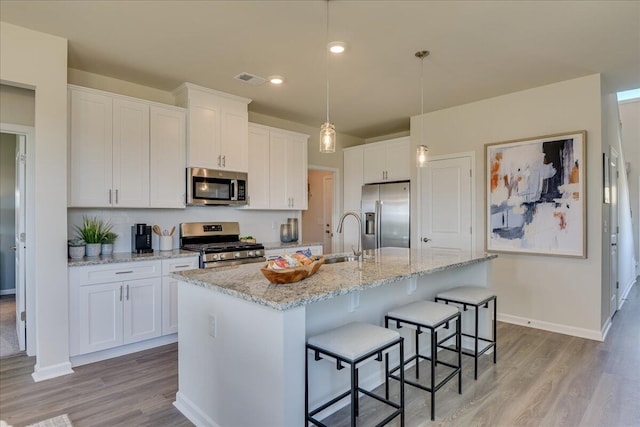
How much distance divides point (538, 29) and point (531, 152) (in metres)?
1.61

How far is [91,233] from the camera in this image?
3.28 meters

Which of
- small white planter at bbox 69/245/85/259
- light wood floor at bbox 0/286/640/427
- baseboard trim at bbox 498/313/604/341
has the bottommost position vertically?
light wood floor at bbox 0/286/640/427

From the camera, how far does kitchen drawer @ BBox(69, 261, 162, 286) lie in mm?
2977

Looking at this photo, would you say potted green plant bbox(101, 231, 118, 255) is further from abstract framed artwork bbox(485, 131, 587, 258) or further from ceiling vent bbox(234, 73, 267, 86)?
abstract framed artwork bbox(485, 131, 587, 258)

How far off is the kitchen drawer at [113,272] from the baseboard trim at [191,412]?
1.27 metres

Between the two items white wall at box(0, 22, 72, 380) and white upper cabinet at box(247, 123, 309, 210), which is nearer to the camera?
white wall at box(0, 22, 72, 380)

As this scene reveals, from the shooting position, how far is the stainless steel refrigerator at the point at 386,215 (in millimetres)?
5195

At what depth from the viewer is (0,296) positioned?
5430mm

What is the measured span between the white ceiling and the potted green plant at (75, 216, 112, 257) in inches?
57.5

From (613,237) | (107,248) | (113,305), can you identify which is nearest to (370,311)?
(113,305)

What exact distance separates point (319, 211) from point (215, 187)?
10.7ft

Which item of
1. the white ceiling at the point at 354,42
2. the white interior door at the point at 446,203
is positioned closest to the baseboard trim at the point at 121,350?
the white ceiling at the point at 354,42

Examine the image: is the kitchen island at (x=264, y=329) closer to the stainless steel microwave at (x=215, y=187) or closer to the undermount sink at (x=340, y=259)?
the undermount sink at (x=340, y=259)

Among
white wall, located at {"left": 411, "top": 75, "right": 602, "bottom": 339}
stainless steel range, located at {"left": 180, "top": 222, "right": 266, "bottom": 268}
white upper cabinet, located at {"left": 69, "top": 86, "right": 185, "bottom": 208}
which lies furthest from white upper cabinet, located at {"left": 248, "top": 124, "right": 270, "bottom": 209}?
white wall, located at {"left": 411, "top": 75, "right": 602, "bottom": 339}
